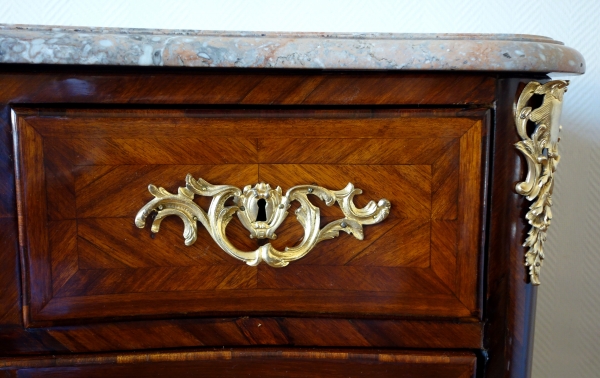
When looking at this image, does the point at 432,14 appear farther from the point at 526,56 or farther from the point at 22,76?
the point at 22,76

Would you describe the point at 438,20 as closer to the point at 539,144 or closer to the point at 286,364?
the point at 539,144

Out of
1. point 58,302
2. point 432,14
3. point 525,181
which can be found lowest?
point 58,302

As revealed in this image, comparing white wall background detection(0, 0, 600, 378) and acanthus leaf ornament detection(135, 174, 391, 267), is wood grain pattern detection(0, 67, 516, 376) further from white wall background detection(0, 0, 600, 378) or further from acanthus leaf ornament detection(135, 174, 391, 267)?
white wall background detection(0, 0, 600, 378)

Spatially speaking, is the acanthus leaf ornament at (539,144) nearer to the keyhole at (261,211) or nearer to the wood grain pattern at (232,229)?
the wood grain pattern at (232,229)

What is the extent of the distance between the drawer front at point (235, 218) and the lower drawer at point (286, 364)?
0.03 metres

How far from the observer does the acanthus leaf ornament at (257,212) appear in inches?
15.7

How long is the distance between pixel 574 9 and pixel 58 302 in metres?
0.78

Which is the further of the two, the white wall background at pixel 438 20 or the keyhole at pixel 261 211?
the white wall background at pixel 438 20

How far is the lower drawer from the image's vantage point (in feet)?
1.38

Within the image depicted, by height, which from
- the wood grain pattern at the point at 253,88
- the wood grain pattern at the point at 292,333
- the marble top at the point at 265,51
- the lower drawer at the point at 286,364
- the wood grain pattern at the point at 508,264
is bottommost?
the lower drawer at the point at 286,364

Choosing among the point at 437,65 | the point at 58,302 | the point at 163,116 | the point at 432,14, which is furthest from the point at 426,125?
the point at 432,14

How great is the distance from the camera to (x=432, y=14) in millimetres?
782

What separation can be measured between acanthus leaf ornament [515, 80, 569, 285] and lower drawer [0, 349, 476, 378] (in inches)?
4.8

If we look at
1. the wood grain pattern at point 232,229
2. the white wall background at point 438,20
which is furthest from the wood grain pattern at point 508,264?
the white wall background at point 438,20
